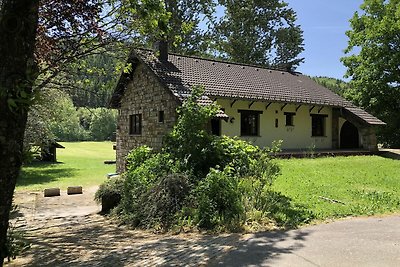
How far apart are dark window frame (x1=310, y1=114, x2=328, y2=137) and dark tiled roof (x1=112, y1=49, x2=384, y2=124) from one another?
44.8 inches

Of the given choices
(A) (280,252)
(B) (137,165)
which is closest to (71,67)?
(B) (137,165)

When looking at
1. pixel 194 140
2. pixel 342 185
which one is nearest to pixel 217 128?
pixel 342 185

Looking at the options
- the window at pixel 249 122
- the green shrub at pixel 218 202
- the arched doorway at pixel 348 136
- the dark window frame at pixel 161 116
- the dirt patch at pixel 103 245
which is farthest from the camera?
the arched doorway at pixel 348 136

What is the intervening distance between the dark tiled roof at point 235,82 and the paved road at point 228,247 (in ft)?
28.6

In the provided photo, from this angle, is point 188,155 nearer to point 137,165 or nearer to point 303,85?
point 137,165

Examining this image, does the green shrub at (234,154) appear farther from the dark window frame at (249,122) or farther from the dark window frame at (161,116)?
the dark window frame at (249,122)

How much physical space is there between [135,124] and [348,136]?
1423 cm

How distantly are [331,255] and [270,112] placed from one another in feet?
51.1

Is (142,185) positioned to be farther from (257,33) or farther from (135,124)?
(257,33)

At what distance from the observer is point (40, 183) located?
60.3 ft

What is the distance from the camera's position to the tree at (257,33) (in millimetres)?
38062

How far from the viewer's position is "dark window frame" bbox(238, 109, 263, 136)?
64.2 feet

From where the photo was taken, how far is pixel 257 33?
131 ft

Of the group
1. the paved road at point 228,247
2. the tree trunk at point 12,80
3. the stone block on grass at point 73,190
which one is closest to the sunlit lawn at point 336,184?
the paved road at point 228,247
